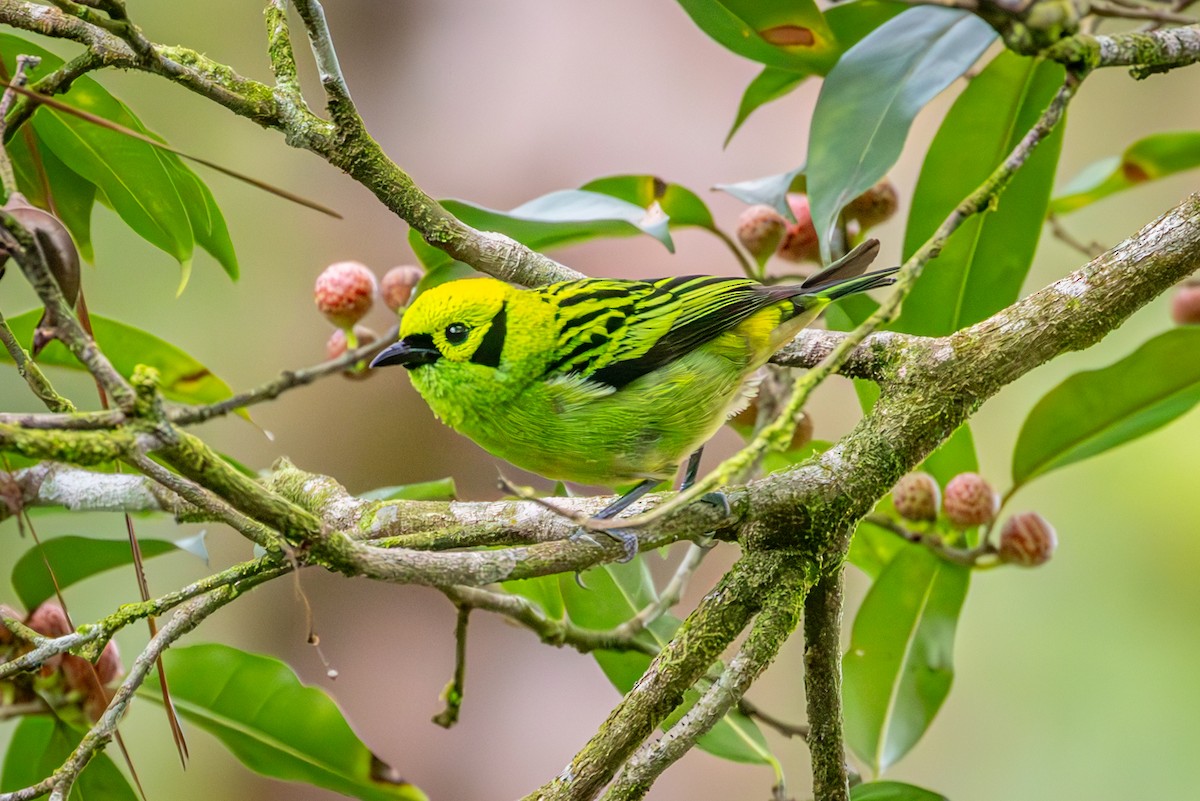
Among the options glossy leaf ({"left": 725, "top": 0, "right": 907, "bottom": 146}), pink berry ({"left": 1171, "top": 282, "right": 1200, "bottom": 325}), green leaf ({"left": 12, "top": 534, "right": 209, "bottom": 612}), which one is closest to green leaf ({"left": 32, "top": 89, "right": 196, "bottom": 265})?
green leaf ({"left": 12, "top": 534, "right": 209, "bottom": 612})

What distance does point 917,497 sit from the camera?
206cm

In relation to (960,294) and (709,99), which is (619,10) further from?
(960,294)

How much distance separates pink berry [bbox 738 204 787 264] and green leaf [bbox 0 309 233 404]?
3.78 feet

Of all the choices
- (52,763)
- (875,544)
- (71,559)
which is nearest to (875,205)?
(875,544)

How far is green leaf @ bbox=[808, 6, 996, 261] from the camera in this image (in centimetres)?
164

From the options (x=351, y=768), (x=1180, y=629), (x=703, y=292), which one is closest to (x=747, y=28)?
(x=703, y=292)

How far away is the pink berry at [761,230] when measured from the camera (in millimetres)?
2201

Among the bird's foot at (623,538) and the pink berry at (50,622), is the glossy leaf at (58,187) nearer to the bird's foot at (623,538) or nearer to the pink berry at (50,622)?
the pink berry at (50,622)

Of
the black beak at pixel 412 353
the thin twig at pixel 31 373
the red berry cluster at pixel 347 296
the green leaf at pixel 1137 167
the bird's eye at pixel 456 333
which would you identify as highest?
the green leaf at pixel 1137 167

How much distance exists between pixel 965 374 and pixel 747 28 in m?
0.79

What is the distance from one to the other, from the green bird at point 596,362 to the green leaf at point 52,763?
0.84 metres

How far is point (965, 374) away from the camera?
1.57m

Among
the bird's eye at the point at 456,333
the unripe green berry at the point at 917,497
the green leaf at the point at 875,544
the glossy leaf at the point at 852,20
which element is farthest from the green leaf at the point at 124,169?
the green leaf at the point at 875,544

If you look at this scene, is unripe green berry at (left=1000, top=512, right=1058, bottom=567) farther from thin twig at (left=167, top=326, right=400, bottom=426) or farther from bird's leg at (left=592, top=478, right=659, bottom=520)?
thin twig at (left=167, top=326, right=400, bottom=426)
